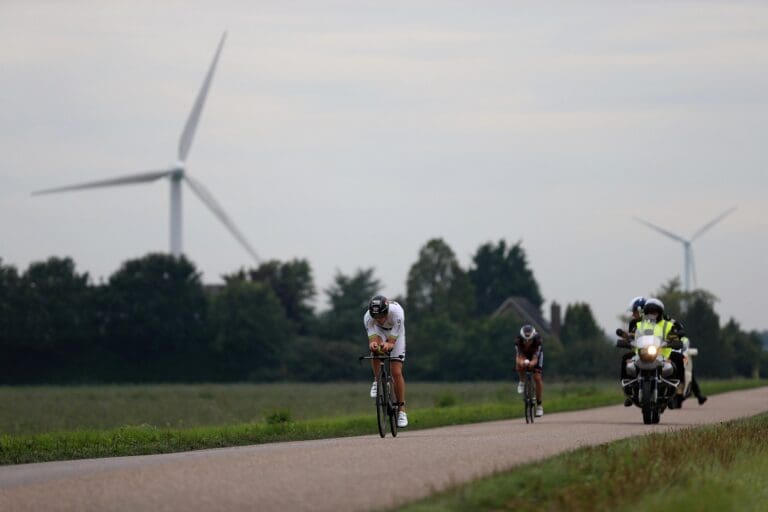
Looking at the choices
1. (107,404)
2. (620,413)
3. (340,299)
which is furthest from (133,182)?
(340,299)

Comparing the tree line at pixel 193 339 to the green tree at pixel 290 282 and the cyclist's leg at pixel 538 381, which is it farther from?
the cyclist's leg at pixel 538 381

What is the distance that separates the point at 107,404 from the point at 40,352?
49561 mm

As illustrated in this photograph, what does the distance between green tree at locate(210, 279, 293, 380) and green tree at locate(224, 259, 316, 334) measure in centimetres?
2227

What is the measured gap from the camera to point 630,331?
25.0 metres

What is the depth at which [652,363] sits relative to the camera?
78.9 feet

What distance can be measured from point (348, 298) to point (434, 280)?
744 centimetres

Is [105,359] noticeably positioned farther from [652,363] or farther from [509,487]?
[509,487]

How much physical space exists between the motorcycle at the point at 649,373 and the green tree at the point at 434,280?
106m

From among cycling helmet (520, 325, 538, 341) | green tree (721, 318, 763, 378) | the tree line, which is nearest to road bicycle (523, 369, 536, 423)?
cycling helmet (520, 325, 538, 341)

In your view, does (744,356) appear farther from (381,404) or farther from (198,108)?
(381,404)

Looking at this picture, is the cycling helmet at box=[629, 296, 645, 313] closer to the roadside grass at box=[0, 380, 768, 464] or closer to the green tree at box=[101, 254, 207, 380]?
the roadside grass at box=[0, 380, 768, 464]

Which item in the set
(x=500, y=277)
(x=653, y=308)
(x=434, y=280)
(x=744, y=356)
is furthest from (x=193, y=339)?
(x=653, y=308)

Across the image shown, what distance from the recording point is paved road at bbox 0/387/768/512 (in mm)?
11406

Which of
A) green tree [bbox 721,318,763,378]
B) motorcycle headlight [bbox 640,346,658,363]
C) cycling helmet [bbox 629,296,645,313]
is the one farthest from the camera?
green tree [bbox 721,318,763,378]
